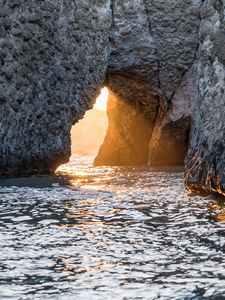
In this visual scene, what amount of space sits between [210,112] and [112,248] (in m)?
4.62

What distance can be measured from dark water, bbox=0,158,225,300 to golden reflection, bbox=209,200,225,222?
1 cm

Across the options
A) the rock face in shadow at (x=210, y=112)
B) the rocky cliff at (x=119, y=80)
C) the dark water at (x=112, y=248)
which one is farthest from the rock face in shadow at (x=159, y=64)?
the dark water at (x=112, y=248)

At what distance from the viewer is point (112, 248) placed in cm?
424

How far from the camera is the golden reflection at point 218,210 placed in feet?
18.6

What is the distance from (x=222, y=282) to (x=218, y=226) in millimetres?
1921

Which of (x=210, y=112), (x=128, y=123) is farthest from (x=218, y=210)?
(x=128, y=123)

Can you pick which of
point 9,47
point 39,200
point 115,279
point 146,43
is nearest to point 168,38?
point 146,43

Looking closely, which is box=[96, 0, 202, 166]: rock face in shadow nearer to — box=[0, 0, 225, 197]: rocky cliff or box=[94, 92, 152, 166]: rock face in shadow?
box=[0, 0, 225, 197]: rocky cliff

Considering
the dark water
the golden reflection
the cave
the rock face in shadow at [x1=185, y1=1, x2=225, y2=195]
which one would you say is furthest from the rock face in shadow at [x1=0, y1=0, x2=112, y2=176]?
the golden reflection

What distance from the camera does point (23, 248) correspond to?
4.24 metres

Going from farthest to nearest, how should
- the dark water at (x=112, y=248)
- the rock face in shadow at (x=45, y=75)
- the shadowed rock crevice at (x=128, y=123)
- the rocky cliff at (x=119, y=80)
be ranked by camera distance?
the shadowed rock crevice at (x=128, y=123), the rock face in shadow at (x=45, y=75), the rocky cliff at (x=119, y=80), the dark water at (x=112, y=248)

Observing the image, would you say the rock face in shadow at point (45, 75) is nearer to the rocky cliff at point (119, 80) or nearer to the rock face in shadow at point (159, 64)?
the rocky cliff at point (119, 80)

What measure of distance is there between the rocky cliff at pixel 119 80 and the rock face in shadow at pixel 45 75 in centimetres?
2

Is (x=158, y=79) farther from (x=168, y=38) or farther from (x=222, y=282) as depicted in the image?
(x=222, y=282)
